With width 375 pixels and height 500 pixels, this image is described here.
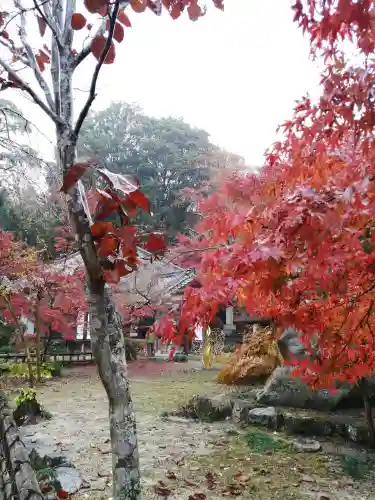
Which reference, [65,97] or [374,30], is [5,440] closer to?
[65,97]

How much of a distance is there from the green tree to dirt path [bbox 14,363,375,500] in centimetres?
1591

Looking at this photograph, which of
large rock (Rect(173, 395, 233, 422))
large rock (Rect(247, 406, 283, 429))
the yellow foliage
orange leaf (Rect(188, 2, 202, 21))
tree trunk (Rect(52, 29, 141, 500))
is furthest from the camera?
the yellow foliage

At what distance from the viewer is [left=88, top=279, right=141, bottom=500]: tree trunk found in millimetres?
1712

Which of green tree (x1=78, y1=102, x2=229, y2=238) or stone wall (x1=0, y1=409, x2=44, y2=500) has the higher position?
green tree (x1=78, y1=102, x2=229, y2=238)

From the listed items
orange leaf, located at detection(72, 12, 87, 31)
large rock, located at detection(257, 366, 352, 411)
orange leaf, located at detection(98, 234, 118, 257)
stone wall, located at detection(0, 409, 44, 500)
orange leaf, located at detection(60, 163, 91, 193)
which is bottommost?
large rock, located at detection(257, 366, 352, 411)

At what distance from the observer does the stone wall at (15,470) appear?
1738 mm

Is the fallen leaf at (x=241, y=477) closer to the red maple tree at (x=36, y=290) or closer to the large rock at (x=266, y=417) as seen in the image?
the large rock at (x=266, y=417)

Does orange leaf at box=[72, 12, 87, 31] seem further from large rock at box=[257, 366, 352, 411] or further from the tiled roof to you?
the tiled roof

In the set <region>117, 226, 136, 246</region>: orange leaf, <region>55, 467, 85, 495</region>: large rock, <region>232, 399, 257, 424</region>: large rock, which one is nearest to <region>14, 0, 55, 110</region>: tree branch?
<region>117, 226, 136, 246</region>: orange leaf

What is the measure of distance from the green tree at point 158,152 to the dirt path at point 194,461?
626 inches

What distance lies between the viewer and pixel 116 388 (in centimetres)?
175

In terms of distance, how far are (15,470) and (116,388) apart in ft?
2.33

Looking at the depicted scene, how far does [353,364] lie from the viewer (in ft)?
11.9

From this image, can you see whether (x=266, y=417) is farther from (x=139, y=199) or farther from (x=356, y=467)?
(x=139, y=199)
